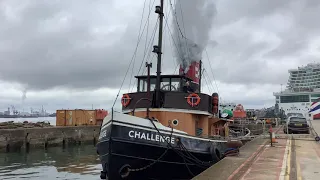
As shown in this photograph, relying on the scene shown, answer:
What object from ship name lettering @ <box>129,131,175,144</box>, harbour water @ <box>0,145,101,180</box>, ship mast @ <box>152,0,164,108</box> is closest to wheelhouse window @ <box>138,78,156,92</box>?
ship mast @ <box>152,0,164,108</box>

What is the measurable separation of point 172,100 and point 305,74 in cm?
8023

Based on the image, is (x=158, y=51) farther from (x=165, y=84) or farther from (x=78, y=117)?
(x=78, y=117)

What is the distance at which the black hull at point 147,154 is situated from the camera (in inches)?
386

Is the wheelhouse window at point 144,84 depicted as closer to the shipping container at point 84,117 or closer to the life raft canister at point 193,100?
the life raft canister at point 193,100

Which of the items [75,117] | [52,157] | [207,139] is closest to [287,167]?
[207,139]

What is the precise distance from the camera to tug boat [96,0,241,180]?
9891mm

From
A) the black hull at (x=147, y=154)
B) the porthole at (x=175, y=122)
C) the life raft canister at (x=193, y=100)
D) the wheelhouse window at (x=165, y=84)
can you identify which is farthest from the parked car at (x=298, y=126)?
the black hull at (x=147, y=154)

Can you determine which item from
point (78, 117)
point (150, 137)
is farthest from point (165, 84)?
point (78, 117)

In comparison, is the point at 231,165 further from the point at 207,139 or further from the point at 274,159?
the point at 274,159

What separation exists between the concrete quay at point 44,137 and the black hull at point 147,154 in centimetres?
1785

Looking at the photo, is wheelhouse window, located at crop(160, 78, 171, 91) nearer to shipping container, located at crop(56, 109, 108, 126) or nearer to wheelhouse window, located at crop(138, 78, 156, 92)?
wheelhouse window, located at crop(138, 78, 156, 92)

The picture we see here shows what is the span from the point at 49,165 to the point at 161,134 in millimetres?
11776

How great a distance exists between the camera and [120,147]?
980cm

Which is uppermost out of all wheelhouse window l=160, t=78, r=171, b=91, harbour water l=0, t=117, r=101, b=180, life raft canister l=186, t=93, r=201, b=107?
wheelhouse window l=160, t=78, r=171, b=91
